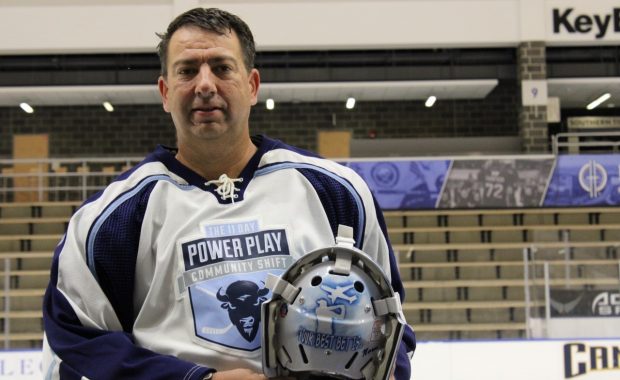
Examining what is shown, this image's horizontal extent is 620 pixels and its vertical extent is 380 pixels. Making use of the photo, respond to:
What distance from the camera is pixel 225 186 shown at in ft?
5.00

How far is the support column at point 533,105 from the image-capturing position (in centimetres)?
1443

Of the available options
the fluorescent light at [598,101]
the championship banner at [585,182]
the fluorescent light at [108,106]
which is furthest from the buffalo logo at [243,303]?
the fluorescent light at [598,101]

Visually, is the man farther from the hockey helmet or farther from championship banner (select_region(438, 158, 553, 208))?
championship banner (select_region(438, 158, 553, 208))

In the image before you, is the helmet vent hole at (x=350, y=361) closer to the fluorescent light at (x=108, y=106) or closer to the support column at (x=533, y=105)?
the support column at (x=533, y=105)

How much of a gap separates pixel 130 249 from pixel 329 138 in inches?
615

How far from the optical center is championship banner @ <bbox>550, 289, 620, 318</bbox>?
8016mm

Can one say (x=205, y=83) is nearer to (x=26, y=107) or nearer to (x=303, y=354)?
(x=303, y=354)

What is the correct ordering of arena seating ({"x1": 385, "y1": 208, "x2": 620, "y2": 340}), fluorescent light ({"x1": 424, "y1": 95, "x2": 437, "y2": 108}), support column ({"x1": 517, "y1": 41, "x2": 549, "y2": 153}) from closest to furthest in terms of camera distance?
arena seating ({"x1": 385, "y1": 208, "x2": 620, "y2": 340})
support column ({"x1": 517, "y1": 41, "x2": 549, "y2": 153})
fluorescent light ({"x1": 424, "y1": 95, "x2": 437, "y2": 108})

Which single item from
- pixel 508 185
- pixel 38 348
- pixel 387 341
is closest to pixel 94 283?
pixel 387 341

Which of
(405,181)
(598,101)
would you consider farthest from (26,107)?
(598,101)

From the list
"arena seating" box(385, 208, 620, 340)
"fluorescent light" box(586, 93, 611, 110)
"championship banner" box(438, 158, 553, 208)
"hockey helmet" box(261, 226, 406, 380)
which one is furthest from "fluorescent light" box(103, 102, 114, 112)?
"hockey helmet" box(261, 226, 406, 380)

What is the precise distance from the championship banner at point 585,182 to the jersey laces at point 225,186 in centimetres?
1237

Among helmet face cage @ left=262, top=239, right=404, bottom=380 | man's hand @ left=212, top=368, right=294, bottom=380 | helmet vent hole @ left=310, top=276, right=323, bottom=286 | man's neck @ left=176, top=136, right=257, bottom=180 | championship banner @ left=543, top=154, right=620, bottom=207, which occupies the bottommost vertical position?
man's hand @ left=212, top=368, right=294, bottom=380

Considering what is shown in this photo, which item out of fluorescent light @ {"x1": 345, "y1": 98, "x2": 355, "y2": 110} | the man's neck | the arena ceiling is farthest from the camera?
fluorescent light @ {"x1": 345, "y1": 98, "x2": 355, "y2": 110}
